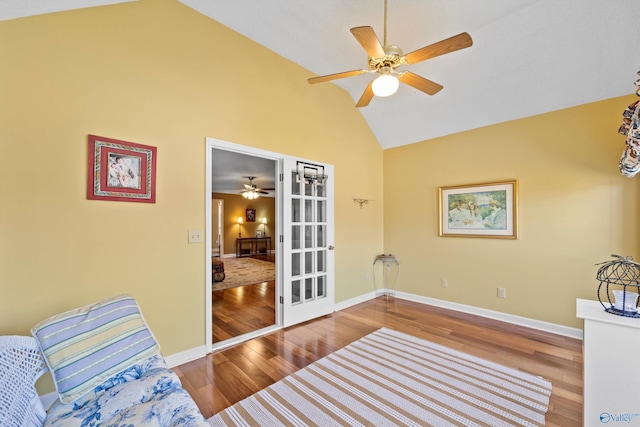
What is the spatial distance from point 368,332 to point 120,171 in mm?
2990

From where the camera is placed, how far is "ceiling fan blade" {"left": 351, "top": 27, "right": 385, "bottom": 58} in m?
1.74

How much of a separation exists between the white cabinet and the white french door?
2.64m

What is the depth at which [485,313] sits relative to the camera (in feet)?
11.9

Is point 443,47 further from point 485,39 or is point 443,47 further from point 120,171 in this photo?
point 120,171

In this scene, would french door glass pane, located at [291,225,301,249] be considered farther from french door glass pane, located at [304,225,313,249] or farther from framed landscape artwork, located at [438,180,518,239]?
framed landscape artwork, located at [438,180,518,239]

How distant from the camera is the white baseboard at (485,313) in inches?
120

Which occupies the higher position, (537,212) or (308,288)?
(537,212)

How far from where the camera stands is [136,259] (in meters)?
2.24

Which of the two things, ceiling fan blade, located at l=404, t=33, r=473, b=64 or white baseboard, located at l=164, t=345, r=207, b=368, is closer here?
ceiling fan blade, located at l=404, t=33, r=473, b=64

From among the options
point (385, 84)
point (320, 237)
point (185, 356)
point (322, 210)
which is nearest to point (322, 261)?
point (320, 237)

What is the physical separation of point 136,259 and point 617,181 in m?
4.75

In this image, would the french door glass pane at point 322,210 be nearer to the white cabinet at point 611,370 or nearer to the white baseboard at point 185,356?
the white baseboard at point 185,356

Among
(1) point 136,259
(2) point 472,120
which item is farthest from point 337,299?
(2) point 472,120

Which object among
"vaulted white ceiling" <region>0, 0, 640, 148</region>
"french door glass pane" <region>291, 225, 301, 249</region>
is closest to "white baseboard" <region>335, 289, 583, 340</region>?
"french door glass pane" <region>291, 225, 301, 249</region>
